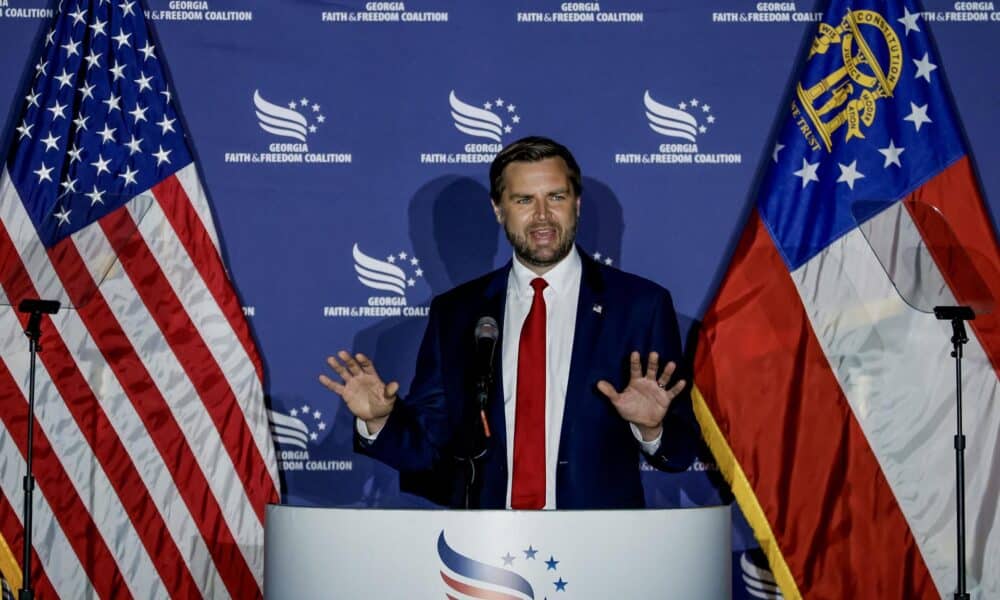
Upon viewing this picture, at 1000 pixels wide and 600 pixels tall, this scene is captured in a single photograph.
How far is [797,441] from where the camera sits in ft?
13.9

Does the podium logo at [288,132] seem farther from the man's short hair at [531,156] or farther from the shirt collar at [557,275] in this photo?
the shirt collar at [557,275]

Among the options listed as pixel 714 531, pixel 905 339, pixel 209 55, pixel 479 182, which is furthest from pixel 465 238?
pixel 714 531

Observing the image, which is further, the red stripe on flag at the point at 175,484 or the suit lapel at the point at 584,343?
the red stripe on flag at the point at 175,484

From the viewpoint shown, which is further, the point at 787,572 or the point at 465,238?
the point at 465,238

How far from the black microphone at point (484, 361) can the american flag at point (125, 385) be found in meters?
1.81

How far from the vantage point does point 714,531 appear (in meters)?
2.47

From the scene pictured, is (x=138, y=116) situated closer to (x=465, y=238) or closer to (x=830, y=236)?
(x=465, y=238)

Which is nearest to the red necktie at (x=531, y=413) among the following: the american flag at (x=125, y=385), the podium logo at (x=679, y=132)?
the podium logo at (x=679, y=132)

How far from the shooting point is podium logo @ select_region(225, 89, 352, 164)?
4.62 metres

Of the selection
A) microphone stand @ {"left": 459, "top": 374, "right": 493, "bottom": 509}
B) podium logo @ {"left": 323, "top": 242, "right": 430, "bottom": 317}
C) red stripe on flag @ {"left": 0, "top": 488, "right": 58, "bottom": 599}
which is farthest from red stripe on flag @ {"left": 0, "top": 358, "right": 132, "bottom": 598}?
microphone stand @ {"left": 459, "top": 374, "right": 493, "bottom": 509}

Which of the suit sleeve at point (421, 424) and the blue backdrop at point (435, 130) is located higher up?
the blue backdrop at point (435, 130)

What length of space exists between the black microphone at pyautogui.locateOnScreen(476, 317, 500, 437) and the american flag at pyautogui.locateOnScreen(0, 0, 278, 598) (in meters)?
1.81

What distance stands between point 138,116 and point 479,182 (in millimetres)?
1299

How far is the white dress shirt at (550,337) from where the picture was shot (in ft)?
12.2
